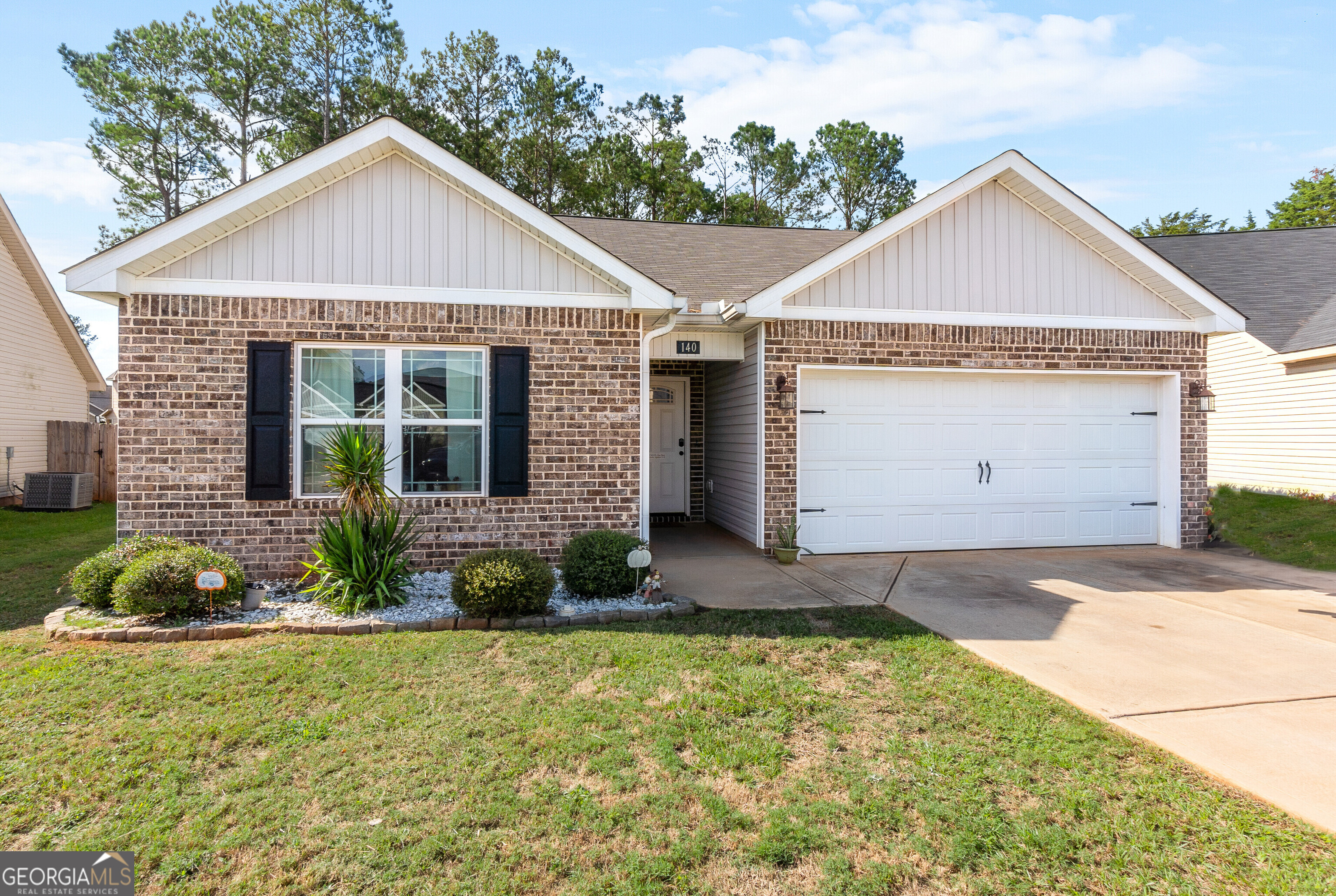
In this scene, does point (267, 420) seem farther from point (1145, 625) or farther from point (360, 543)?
point (1145, 625)

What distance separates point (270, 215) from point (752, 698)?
632 cm

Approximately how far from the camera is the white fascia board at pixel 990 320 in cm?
844

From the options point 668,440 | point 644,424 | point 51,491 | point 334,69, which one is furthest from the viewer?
point 334,69

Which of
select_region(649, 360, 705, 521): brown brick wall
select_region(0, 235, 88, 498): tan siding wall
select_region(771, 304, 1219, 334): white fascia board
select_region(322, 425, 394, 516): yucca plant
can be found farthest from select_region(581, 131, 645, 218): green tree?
select_region(322, 425, 394, 516): yucca plant

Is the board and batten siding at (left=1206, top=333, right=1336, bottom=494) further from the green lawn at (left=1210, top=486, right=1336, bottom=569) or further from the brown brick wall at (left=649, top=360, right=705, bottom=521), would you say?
the brown brick wall at (left=649, top=360, right=705, bottom=521)

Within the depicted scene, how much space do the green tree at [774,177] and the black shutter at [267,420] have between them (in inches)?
903

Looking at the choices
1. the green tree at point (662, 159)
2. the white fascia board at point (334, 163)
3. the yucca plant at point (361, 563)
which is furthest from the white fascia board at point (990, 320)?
the green tree at point (662, 159)

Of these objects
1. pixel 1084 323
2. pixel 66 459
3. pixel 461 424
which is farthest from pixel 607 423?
pixel 66 459

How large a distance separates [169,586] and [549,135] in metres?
21.0

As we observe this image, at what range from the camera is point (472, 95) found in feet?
75.4

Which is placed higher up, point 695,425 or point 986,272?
point 986,272

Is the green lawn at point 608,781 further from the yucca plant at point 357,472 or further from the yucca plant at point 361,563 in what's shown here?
the yucca plant at point 357,472

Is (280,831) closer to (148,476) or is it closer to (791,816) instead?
(791,816)

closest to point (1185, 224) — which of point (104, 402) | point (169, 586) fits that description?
point (169, 586)
